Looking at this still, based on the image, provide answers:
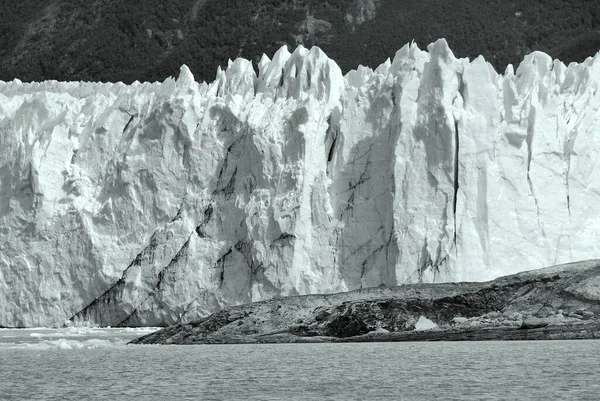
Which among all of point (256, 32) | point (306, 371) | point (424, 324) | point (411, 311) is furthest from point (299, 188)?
point (256, 32)

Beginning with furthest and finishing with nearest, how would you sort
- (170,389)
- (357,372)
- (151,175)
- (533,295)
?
(151,175)
(533,295)
(357,372)
(170,389)

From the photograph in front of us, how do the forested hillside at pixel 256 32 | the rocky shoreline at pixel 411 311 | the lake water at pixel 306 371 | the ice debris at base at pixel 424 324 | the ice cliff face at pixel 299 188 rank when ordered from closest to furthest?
the lake water at pixel 306 371, the rocky shoreline at pixel 411 311, the ice debris at base at pixel 424 324, the ice cliff face at pixel 299 188, the forested hillside at pixel 256 32

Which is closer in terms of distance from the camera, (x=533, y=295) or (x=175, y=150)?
(x=533, y=295)

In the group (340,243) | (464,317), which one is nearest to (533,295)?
(464,317)

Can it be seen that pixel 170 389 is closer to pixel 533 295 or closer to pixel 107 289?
pixel 533 295

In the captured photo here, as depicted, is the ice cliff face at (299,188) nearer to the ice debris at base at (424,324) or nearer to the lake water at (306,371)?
the ice debris at base at (424,324)

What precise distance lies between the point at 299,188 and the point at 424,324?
7544 millimetres

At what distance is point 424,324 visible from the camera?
29.0 m

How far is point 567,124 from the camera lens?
117 ft

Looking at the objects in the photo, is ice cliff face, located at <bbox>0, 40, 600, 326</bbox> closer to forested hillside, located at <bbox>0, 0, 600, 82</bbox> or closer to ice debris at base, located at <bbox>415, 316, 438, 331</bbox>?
ice debris at base, located at <bbox>415, 316, 438, 331</bbox>

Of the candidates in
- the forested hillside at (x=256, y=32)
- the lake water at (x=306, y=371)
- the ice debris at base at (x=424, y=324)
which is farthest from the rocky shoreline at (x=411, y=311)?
the forested hillside at (x=256, y=32)

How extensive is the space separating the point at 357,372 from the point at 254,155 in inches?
660

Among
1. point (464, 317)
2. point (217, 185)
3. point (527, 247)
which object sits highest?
point (217, 185)

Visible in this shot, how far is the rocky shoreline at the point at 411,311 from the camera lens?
2873 cm
